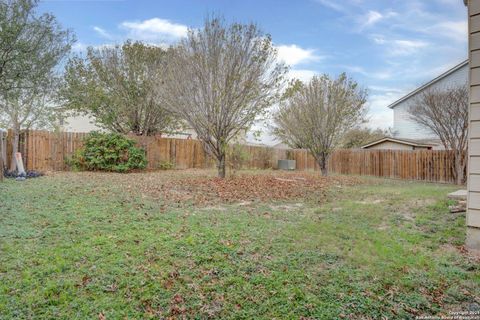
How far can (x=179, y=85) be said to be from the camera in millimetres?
9039

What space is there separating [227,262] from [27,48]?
8251mm

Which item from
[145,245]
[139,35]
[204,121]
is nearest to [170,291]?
[145,245]

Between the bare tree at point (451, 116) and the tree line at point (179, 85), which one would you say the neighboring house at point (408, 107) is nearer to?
the bare tree at point (451, 116)

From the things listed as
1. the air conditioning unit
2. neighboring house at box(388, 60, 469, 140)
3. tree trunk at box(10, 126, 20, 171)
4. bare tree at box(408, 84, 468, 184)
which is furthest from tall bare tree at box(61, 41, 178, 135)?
neighboring house at box(388, 60, 469, 140)

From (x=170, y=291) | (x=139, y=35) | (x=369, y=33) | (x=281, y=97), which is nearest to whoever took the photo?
(x=170, y=291)

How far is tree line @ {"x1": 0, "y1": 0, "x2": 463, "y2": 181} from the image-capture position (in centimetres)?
821

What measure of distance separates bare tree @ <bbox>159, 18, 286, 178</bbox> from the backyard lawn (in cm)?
411

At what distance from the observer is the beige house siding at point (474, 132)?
3518 millimetres

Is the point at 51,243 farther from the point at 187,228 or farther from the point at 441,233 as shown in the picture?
the point at 441,233

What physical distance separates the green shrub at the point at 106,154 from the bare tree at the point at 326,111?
24.0ft

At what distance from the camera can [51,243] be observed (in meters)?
3.54

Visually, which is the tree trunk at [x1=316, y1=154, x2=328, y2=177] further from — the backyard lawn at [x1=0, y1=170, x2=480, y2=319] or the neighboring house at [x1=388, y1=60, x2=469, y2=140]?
the backyard lawn at [x1=0, y1=170, x2=480, y2=319]

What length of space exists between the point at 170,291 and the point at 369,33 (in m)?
9.29

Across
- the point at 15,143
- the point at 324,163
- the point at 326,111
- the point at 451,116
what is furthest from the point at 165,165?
the point at 451,116
